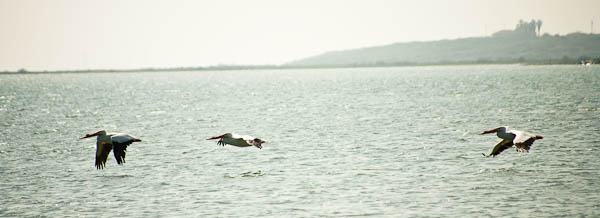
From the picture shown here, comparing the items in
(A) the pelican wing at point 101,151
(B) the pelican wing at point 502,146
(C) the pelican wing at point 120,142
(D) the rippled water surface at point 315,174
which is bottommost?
(D) the rippled water surface at point 315,174

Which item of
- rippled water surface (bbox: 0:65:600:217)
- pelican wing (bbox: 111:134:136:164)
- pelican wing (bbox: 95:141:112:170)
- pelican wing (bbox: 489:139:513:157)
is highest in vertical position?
pelican wing (bbox: 111:134:136:164)

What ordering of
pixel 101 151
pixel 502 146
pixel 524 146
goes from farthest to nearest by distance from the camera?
pixel 502 146
pixel 101 151
pixel 524 146

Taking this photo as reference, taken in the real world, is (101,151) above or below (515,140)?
below

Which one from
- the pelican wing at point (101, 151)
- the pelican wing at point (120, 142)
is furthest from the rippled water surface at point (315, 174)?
the pelican wing at point (120, 142)

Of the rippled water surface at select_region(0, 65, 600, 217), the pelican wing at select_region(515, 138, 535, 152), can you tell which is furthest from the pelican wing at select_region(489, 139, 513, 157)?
the pelican wing at select_region(515, 138, 535, 152)

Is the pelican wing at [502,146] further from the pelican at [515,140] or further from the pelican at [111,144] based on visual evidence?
the pelican at [111,144]

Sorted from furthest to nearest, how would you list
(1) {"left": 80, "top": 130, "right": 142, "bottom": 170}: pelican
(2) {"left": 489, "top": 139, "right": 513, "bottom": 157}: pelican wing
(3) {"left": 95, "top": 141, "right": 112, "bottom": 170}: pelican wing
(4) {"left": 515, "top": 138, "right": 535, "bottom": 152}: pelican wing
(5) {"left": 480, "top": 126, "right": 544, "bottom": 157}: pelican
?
(2) {"left": 489, "top": 139, "right": 513, "bottom": 157}: pelican wing, (3) {"left": 95, "top": 141, "right": 112, "bottom": 170}: pelican wing, (1) {"left": 80, "top": 130, "right": 142, "bottom": 170}: pelican, (5) {"left": 480, "top": 126, "right": 544, "bottom": 157}: pelican, (4) {"left": 515, "top": 138, "right": 535, "bottom": 152}: pelican wing

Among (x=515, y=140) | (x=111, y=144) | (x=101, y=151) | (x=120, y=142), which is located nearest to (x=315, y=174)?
(x=111, y=144)

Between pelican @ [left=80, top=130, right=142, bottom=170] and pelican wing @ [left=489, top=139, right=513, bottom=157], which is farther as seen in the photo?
pelican wing @ [left=489, top=139, right=513, bottom=157]

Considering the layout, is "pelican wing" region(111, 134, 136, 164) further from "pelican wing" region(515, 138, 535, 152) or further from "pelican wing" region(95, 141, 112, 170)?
"pelican wing" region(515, 138, 535, 152)

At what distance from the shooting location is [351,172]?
2839 cm

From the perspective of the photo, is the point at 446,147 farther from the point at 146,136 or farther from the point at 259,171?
the point at 146,136

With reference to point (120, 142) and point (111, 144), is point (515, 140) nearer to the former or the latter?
point (120, 142)

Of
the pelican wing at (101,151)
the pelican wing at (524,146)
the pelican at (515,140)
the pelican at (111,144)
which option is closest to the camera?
the pelican wing at (524,146)
